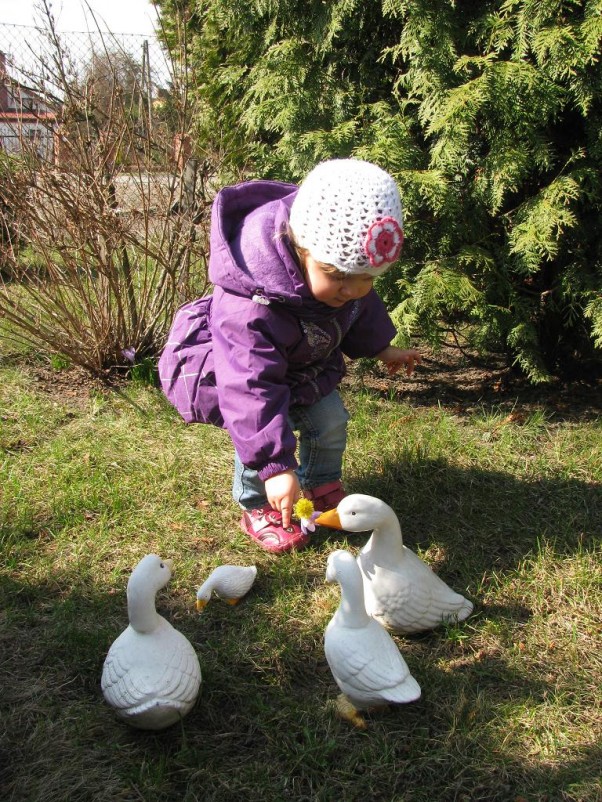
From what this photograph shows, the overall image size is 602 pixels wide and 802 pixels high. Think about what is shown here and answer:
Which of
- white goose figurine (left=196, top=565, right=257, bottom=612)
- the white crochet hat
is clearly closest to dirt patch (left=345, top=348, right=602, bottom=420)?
white goose figurine (left=196, top=565, right=257, bottom=612)

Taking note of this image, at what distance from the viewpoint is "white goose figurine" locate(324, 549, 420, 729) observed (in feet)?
6.31

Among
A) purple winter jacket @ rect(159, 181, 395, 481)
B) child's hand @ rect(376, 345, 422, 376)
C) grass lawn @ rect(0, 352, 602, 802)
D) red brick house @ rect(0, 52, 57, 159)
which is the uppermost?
red brick house @ rect(0, 52, 57, 159)

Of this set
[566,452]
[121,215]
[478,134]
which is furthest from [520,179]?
[121,215]

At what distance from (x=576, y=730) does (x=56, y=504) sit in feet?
6.50

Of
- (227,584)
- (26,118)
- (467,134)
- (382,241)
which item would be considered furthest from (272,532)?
(26,118)

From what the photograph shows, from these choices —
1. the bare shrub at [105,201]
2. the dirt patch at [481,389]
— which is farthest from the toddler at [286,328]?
the bare shrub at [105,201]

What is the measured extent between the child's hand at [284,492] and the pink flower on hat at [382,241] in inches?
26.1

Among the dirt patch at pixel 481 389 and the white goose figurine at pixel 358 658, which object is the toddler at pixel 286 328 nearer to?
the white goose figurine at pixel 358 658

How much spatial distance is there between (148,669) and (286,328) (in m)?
1.10

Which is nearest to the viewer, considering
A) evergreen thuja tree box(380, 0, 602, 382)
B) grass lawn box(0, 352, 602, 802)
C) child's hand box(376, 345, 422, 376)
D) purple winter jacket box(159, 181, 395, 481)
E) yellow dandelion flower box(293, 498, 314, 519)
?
grass lawn box(0, 352, 602, 802)

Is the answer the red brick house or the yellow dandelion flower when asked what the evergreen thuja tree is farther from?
the red brick house

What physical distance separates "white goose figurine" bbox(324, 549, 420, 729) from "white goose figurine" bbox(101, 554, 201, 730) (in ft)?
1.25

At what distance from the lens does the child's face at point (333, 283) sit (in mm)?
2252

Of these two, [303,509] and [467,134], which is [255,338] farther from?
[467,134]
